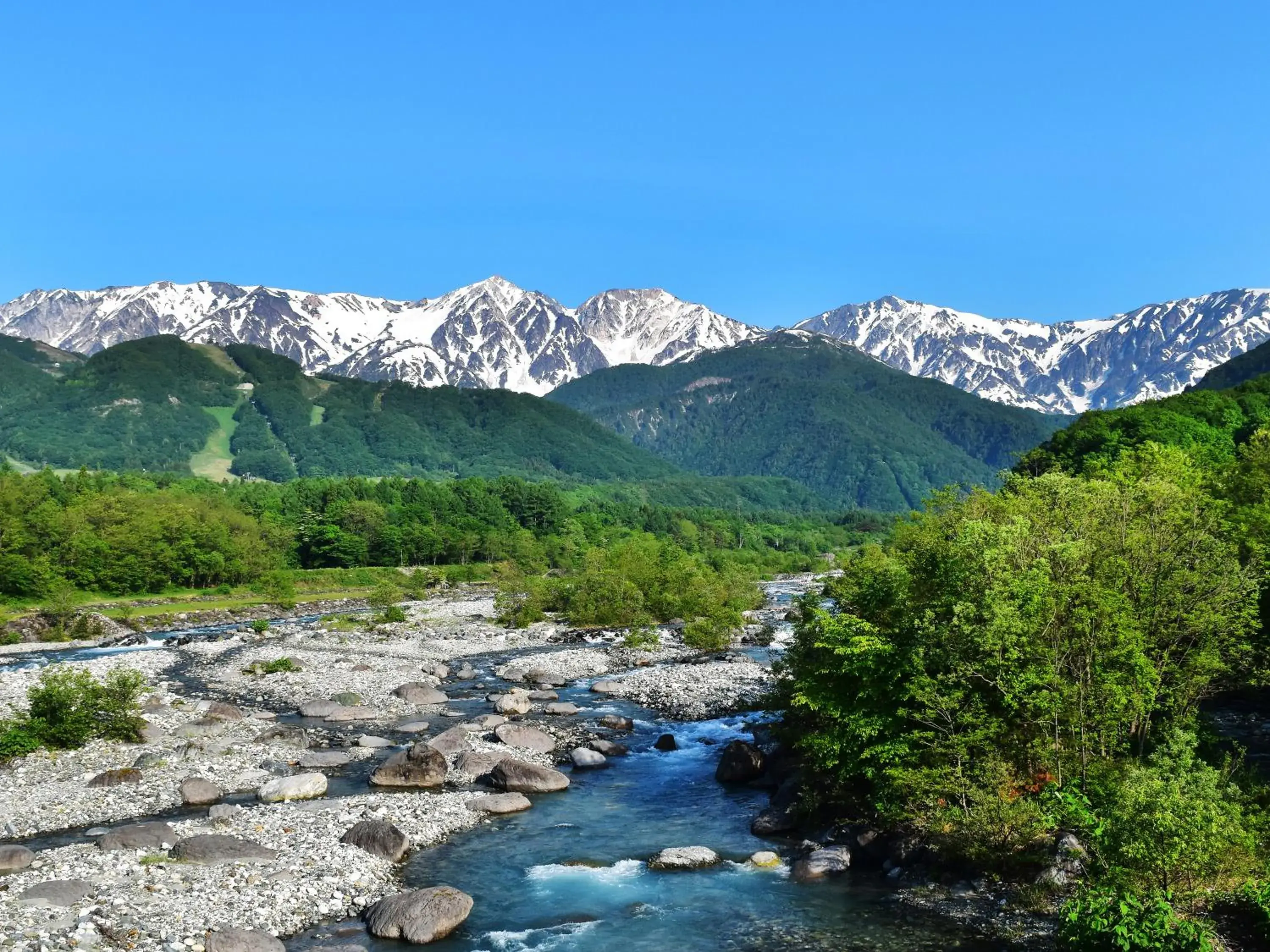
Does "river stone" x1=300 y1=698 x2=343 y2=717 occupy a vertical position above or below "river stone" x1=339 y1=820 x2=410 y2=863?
below

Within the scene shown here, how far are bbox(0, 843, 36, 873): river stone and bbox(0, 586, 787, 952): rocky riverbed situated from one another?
7 centimetres

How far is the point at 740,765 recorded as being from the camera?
133ft

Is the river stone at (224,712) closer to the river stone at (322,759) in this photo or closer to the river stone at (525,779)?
the river stone at (322,759)

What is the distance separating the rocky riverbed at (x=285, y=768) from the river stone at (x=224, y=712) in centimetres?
13

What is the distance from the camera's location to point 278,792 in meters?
36.3

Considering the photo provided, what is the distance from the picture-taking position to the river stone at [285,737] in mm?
44906

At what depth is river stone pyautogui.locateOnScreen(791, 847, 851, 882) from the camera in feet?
94.6

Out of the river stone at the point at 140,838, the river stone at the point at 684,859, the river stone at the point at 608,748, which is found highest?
the river stone at the point at 140,838

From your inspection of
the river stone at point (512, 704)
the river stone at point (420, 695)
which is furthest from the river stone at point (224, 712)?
the river stone at point (512, 704)

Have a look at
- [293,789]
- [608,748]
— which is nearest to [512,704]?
[608,748]

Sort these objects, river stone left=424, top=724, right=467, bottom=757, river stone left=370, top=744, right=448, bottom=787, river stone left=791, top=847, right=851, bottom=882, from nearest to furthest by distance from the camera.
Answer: river stone left=791, top=847, right=851, bottom=882 < river stone left=370, top=744, right=448, bottom=787 < river stone left=424, top=724, right=467, bottom=757

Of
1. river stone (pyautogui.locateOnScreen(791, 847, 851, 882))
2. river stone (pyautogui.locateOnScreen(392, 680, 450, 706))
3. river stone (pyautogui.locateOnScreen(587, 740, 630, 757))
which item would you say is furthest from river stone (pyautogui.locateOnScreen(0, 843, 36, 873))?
river stone (pyautogui.locateOnScreen(392, 680, 450, 706))

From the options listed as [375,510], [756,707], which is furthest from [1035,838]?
[375,510]

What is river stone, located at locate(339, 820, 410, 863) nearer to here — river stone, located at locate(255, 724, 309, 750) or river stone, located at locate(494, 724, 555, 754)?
river stone, located at locate(494, 724, 555, 754)
